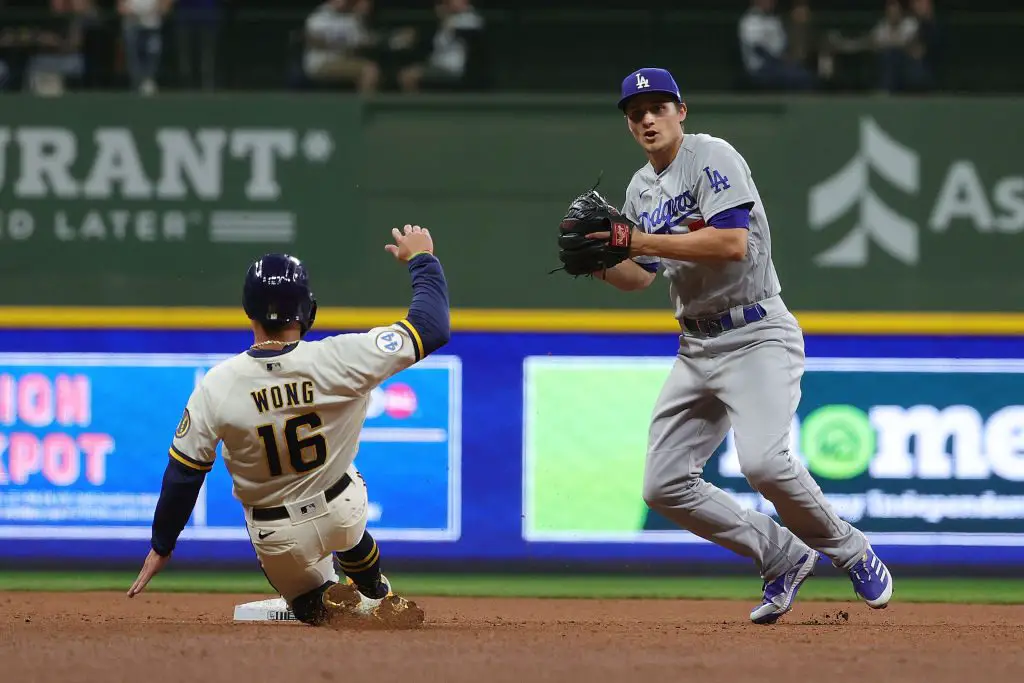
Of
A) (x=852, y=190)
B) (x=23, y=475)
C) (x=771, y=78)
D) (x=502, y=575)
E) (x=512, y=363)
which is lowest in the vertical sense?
(x=502, y=575)

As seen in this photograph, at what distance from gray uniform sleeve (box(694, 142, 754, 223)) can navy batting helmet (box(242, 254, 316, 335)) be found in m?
1.39

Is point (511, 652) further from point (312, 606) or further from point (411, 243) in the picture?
point (411, 243)

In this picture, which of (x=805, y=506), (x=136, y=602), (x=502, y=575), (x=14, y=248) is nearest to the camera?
(x=805, y=506)

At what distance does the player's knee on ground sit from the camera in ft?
15.5

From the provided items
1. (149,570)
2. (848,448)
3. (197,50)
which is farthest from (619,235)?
(197,50)

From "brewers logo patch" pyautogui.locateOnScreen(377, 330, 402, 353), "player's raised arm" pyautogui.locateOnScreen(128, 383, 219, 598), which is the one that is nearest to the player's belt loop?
"player's raised arm" pyautogui.locateOnScreen(128, 383, 219, 598)

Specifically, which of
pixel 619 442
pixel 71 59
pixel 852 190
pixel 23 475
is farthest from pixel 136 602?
pixel 852 190

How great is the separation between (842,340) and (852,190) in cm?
288

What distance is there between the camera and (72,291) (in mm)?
9906

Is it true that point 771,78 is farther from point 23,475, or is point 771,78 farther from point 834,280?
point 23,475

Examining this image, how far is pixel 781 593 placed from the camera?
202 inches

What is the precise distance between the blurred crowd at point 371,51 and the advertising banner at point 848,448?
352 cm

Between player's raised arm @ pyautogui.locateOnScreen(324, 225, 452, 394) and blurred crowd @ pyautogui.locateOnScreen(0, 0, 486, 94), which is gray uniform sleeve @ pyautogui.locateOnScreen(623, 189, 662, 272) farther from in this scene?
blurred crowd @ pyautogui.locateOnScreen(0, 0, 486, 94)

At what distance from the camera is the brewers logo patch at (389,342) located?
→ 173 inches
